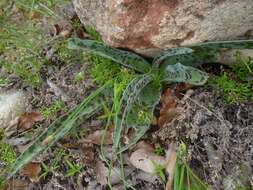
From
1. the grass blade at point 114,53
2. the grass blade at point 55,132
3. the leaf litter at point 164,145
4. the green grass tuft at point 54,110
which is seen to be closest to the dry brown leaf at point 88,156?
the leaf litter at point 164,145

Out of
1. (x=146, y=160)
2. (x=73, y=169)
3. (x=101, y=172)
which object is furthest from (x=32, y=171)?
(x=146, y=160)

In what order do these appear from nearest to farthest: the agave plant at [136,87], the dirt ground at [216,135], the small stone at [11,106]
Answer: the dirt ground at [216,135]
the agave plant at [136,87]
the small stone at [11,106]

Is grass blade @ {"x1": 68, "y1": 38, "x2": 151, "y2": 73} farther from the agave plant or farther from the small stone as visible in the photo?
the small stone

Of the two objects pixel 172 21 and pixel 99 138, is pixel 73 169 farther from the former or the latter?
pixel 172 21

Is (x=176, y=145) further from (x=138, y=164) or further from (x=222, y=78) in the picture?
(x=222, y=78)

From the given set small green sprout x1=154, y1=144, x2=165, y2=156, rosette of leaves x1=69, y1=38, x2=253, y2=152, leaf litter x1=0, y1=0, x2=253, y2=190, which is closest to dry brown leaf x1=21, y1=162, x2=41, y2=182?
leaf litter x1=0, y1=0, x2=253, y2=190

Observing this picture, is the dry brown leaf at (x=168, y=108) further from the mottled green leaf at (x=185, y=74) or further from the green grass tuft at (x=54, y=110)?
the green grass tuft at (x=54, y=110)

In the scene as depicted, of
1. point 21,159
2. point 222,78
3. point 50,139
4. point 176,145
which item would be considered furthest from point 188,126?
point 21,159
